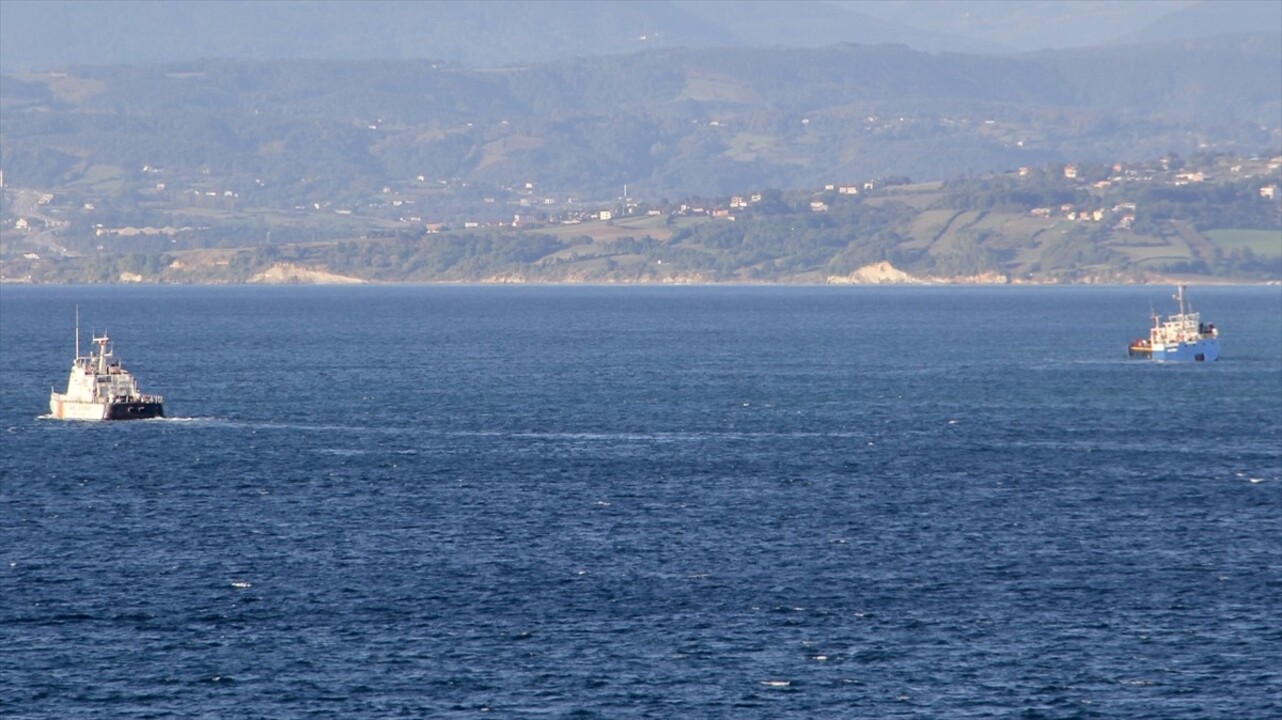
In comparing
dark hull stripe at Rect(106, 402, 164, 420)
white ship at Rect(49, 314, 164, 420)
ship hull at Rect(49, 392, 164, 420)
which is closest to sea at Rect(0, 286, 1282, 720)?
dark hull stripe at Rect(106, 402, 164, 420)

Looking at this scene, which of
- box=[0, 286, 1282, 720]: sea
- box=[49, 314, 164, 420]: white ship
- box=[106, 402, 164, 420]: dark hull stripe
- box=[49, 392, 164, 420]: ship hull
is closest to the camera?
box=[0, 286, 1282, 720]: sea

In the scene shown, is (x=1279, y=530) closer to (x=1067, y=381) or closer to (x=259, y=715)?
(x=259, y=715)

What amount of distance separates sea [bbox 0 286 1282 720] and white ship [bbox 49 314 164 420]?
2323 millimetres

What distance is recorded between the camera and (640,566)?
86.1m

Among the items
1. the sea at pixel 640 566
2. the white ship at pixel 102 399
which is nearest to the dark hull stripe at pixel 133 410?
the white ship at pixel 102 399

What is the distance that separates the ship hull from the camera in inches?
5581

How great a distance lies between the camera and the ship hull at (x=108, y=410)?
14175 centimetres

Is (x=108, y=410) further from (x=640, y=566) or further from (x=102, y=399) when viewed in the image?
(x=640, y=566)

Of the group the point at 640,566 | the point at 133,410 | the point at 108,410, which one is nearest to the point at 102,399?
the point at 108,410

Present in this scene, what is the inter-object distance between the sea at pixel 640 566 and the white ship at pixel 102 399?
7.62ft

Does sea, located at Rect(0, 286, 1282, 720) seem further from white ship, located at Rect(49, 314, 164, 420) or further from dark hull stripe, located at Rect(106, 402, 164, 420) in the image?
white ship, located at Rect(49, 314, 164, 420)

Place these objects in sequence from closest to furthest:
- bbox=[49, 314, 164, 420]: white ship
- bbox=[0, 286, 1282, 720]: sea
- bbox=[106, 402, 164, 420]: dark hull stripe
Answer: bbox=[0, 286, 1282, 720]: sea < bbox=[106, 402, 164, 420]: dark hull stripe < bbox=[49, 314, 164, 420]: white ship

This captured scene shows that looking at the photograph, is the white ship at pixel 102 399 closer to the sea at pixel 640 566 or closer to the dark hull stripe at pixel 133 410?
the dark hull stripe at pixel 133 410

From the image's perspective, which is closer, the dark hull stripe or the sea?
the sea
